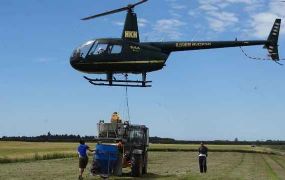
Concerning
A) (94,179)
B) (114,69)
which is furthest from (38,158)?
(94,179)

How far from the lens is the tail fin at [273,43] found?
29.2m

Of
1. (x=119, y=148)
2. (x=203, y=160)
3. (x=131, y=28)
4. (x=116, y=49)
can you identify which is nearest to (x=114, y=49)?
(x=116, y=49)

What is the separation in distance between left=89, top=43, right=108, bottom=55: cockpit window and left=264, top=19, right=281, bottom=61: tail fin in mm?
8921

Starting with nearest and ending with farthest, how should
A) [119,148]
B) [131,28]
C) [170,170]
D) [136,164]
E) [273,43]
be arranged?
[119,148] → [136,164] → [131,28] → [273,43] → [170,170]

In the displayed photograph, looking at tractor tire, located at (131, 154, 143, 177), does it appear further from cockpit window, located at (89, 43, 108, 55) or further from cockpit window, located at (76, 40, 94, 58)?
cockpit window, located at (76, 40, 94, 58)

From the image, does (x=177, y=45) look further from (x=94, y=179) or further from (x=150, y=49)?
(x=94, y=179)

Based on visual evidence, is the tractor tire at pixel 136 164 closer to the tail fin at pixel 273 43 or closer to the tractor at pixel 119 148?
the tractor at pixel 119 148

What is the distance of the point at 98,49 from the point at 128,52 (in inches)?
60.2

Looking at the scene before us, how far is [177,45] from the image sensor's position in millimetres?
28422

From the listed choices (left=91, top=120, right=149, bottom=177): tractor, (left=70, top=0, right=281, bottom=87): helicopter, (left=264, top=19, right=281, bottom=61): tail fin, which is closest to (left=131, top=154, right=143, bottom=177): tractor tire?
(left=91, top=120, right=149, bottom=177): tractor

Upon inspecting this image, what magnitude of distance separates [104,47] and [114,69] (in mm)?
1174

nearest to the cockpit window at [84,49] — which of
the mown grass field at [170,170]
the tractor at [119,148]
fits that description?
the tractor at [119,148]

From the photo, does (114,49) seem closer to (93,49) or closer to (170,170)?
(93,49)

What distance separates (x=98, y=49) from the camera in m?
26.5
